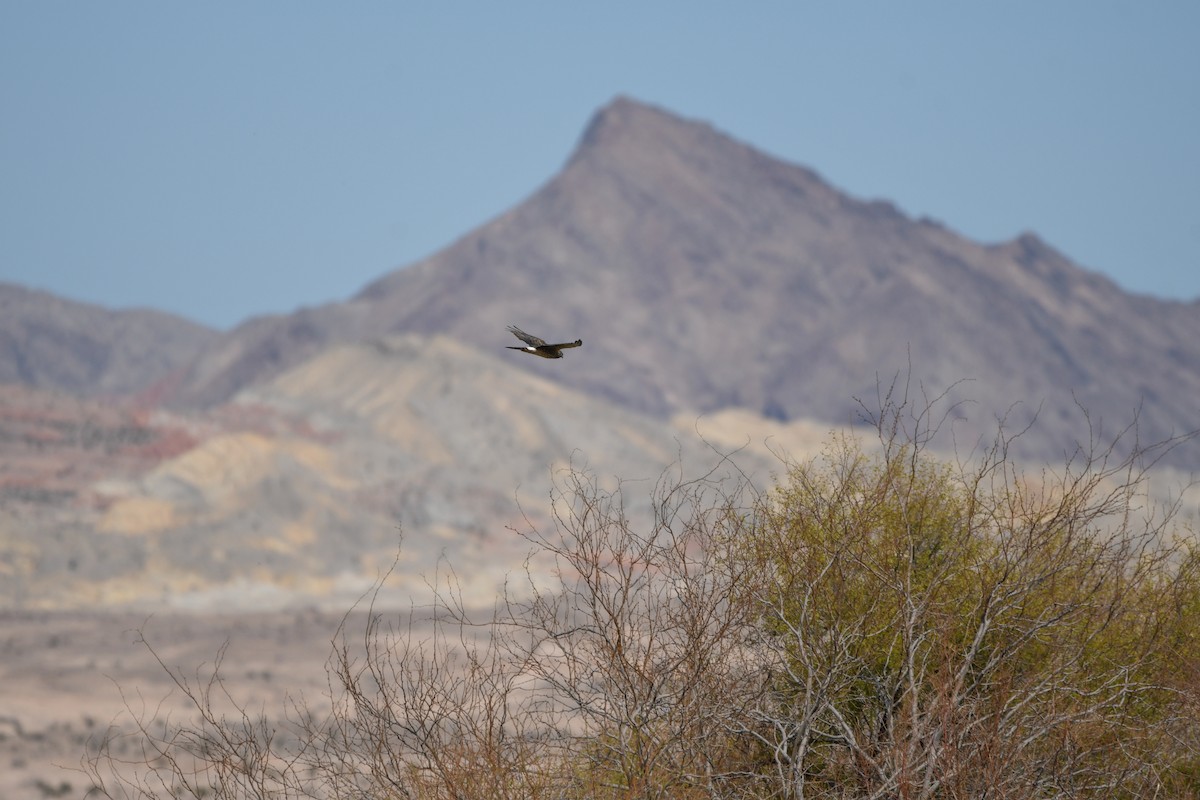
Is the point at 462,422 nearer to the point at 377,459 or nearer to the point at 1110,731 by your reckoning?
the point at 377,459

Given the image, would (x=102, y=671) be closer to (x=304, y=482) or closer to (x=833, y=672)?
(x=304, y=482)

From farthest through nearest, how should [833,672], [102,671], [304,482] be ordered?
[304,482], [102,671], [833,672]

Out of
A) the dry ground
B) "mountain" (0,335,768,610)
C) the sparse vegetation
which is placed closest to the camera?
the sparse vegetation

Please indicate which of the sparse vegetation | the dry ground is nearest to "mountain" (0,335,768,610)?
the dry ground

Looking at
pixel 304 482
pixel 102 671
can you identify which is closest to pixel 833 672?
pixel 102 671

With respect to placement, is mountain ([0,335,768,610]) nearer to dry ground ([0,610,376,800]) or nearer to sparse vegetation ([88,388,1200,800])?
dry ground ([0,610,376,800])

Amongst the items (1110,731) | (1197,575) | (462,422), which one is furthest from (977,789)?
(462,422)

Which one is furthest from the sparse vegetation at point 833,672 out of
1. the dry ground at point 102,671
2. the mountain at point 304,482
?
the mountain at point 304,482

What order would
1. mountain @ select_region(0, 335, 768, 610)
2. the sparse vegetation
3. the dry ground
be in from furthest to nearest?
1. mountain @ select_region(0, 335, 768, 610)
2. the dry ground
3. the sparse vegetation

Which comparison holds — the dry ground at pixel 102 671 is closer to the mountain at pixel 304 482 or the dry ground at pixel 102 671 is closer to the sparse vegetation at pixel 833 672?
the mountain at pixel 304 482
